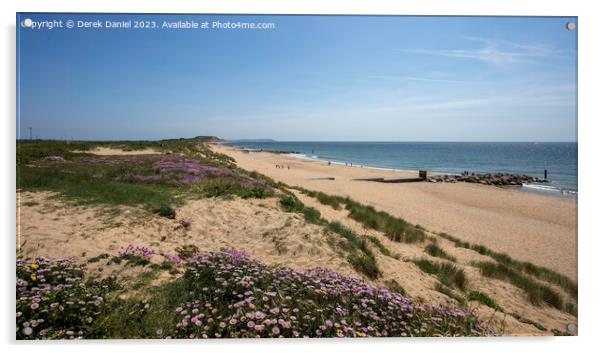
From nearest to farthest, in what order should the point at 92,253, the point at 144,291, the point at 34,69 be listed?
the point at 144,291 < the point at 92,253 < the point at 34,69

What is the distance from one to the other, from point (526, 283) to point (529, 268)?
1583 millimetres

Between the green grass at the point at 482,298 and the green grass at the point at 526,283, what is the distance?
112cm

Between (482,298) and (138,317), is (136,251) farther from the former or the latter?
(482,298)

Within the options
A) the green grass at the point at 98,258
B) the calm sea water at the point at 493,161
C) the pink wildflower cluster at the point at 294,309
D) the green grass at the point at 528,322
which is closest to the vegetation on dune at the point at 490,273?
the green grass at the point at 528,322

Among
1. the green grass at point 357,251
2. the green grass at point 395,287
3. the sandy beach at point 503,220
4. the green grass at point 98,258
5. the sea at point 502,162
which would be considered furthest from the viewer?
the sea at point 502,162

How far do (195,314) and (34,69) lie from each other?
517 cm

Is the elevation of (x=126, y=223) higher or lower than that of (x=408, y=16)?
lower

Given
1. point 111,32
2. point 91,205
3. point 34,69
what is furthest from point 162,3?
point 91,205

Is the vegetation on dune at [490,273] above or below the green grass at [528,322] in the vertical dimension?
above

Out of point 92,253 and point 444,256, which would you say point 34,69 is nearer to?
point 92,253

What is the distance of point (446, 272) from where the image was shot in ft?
20.5

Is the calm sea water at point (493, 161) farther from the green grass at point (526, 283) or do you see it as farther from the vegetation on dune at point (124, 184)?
the vegetation on dune at point (124, 184)

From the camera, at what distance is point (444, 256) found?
7504mm

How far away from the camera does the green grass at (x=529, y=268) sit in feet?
19.3
